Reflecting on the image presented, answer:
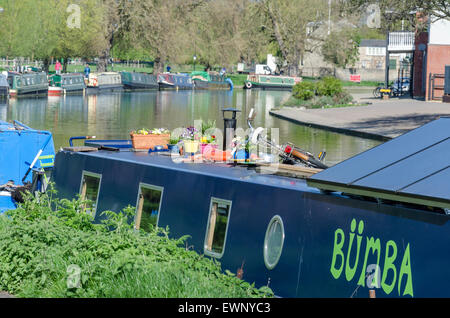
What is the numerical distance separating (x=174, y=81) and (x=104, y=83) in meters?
10.8

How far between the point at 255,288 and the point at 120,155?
13.7 feet

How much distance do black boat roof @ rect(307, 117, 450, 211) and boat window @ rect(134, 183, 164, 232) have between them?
3332 millimetres

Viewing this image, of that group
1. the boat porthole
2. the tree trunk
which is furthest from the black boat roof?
the tree trunk

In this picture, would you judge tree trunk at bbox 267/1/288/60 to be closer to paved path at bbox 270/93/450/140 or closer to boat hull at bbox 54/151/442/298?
paved path at bbox 270/93/450/140

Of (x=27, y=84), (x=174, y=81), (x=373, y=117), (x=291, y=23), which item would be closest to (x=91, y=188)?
(x=373, y=117)

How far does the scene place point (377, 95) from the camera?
57.5 meters

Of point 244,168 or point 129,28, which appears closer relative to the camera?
point 244,168

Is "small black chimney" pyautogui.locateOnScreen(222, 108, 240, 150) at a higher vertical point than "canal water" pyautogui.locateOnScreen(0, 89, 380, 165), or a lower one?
higher

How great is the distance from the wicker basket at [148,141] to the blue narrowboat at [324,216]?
1.33 meters

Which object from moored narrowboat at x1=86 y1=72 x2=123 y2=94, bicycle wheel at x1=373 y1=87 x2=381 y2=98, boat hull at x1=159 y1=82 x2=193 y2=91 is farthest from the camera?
boat hull at x1=159 y1=82 x2=193 y2=91

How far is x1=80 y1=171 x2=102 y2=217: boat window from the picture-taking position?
11.1 meters

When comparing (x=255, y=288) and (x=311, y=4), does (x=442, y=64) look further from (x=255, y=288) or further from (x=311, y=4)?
(x=311, y=4)

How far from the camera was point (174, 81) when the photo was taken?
7788cm
